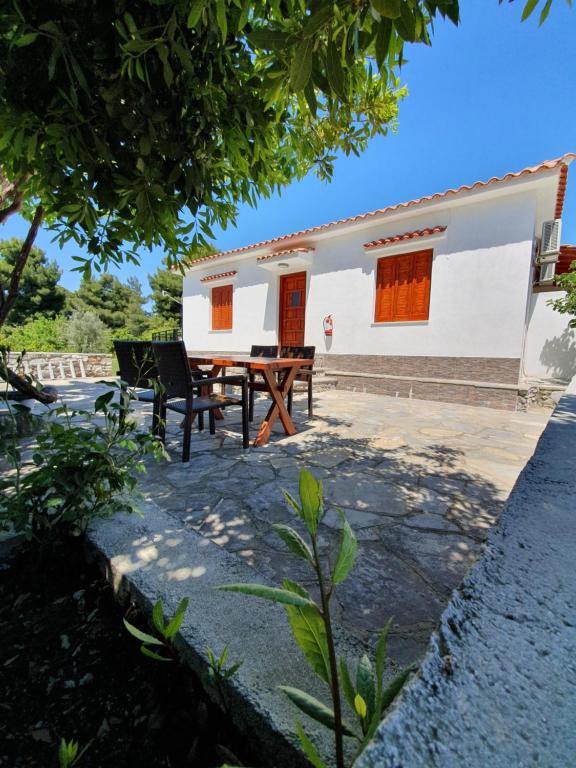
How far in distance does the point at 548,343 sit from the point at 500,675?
33.7ft

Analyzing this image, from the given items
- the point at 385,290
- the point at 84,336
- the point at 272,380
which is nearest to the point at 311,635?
the point at 272,380

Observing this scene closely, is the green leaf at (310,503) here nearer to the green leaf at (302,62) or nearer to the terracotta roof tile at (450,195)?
the green leaf at (302,62)

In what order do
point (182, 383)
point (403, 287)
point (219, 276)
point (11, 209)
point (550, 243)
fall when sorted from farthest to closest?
1. point (219, 276)
2. point (403, 287)
3. point (550, 243)
4. point (182, 383)
5. point (11, 209)

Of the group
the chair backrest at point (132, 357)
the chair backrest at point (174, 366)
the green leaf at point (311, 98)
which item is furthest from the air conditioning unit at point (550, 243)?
the green leaf at point (311, 98)

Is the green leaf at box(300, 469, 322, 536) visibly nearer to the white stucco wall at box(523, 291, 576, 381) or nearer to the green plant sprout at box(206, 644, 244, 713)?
the green plant sprout at box(206, 644, 244, 713)

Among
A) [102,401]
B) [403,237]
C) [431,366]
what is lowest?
[431,366]

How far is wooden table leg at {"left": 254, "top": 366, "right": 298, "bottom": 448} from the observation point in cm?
329

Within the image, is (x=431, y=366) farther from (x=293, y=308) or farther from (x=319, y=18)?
(x=319, y=18)

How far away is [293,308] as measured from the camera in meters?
8.98

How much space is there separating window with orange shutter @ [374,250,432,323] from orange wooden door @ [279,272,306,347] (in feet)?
7.06

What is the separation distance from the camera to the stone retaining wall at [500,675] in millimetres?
375

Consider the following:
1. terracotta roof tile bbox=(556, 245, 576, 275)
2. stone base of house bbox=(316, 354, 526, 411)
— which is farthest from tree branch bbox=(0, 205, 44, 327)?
terracotta roof tile bbox=(556, 245, 576, 275)

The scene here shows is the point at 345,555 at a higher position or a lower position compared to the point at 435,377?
higher

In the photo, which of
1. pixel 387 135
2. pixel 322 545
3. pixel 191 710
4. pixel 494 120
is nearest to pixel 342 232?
pixel 494 120
